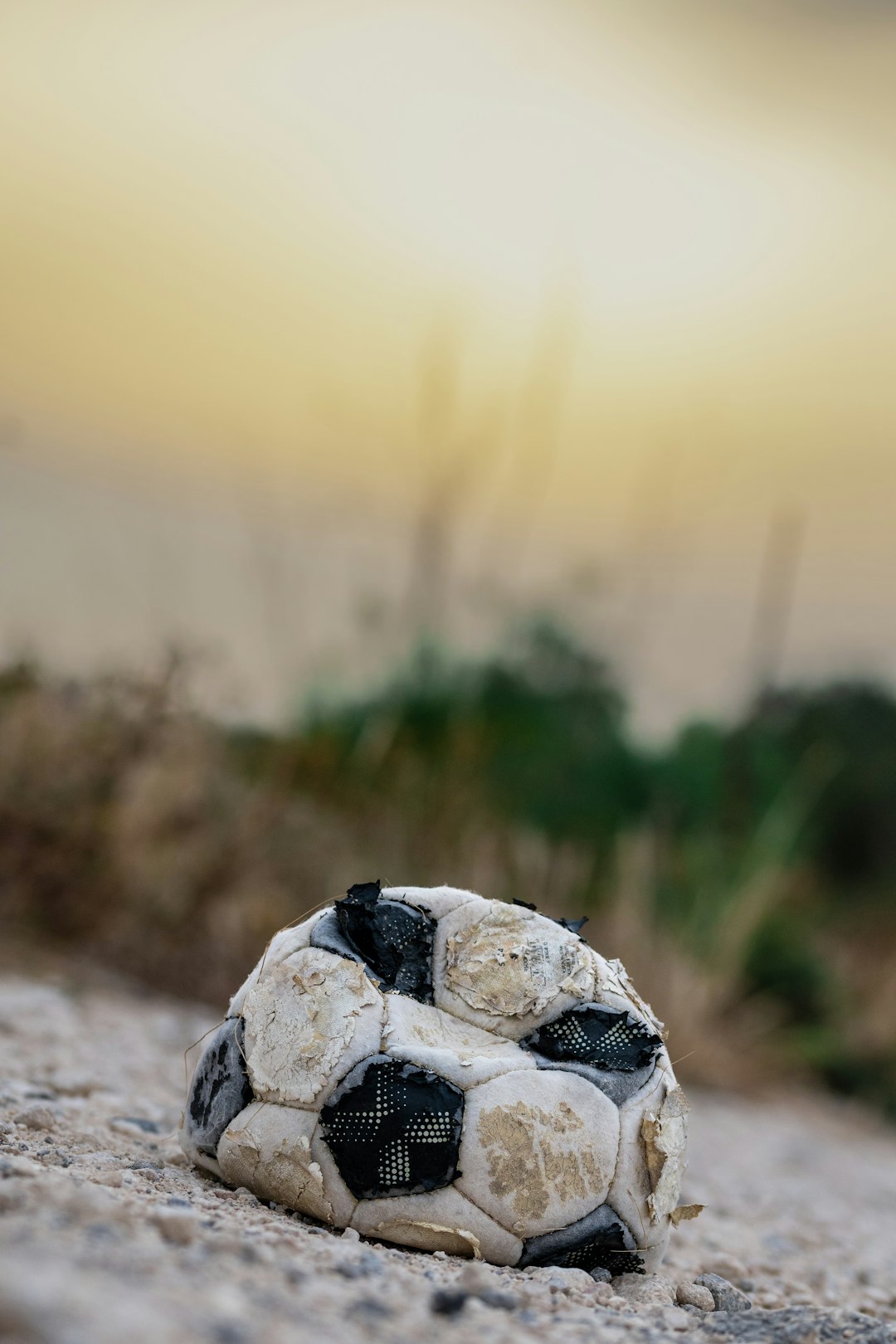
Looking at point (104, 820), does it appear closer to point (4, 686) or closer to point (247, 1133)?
point (4, 686)

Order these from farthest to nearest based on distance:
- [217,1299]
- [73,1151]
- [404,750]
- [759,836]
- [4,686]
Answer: [759,836], [404,750], [4,686], [73,1151], [217,1299]

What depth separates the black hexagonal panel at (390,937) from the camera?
3117mm

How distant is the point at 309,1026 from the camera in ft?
9.80

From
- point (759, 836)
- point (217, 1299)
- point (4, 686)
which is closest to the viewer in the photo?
point (217, 1299)

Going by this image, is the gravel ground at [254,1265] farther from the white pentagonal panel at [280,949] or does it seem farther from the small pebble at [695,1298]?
the white pentagonal panel at [280,949]

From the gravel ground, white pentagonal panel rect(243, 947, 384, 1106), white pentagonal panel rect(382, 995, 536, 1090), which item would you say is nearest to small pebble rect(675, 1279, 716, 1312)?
the gravel ground

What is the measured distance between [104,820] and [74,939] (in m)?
0.73

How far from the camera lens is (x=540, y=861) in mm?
9297

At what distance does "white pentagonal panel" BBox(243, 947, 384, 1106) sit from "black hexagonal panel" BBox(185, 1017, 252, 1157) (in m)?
0.04

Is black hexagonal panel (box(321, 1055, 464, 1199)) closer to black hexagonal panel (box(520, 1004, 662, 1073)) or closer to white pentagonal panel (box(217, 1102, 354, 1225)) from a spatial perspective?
white pentagonal panel (box(217, 1102, 354, 1225))

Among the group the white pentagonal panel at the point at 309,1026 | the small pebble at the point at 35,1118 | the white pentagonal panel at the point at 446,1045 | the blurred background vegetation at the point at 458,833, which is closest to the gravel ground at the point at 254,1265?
the small pebble at the point at 35,1118

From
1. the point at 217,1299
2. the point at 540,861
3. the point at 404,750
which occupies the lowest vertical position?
the point at 540,861

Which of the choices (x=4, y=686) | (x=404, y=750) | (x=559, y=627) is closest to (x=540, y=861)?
(x=404, y=750)

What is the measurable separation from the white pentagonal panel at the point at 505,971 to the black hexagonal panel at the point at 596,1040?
3 cm
